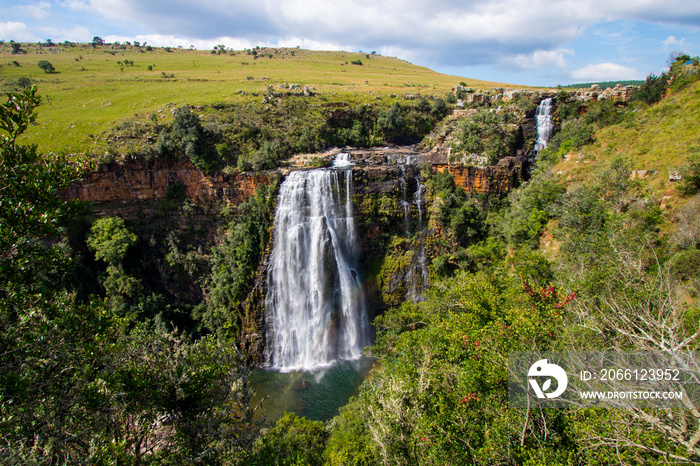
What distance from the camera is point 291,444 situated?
14.7 m

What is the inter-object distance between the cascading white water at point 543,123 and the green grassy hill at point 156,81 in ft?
59.1

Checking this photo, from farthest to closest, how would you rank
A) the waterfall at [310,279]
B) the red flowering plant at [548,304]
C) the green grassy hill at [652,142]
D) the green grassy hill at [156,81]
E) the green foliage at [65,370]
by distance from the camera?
the green grassy hill at [156,81], the waterfall at [310,279], the green grassy hill at [652,142], the red flowering plant at [548,304], the green foliage at [65,370]

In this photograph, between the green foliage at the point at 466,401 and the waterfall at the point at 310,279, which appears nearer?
the green foliage at the point at 466,401

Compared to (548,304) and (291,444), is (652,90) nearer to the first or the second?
(548,304)

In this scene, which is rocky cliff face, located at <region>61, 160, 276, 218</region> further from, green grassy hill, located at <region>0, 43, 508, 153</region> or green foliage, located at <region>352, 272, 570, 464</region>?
green foliage, located at <region>352, 272, 570, 464</region>

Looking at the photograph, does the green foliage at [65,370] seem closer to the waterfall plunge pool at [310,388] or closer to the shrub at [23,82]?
the waterfall plunge pool at [310,388]

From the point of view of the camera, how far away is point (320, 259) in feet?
95.6

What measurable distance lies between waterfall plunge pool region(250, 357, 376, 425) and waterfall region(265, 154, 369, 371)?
148cm

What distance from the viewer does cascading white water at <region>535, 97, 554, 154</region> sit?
3581 cm

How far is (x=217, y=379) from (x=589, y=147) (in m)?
35.1

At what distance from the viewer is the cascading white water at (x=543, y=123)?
3581 cm

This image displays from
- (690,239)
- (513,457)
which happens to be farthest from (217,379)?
(690,239)

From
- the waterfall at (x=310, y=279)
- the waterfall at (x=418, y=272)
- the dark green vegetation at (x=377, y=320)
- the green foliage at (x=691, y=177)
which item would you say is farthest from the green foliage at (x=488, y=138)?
the green foliage at (x=691, y=177)

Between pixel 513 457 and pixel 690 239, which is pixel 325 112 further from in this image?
pixel 513 457
